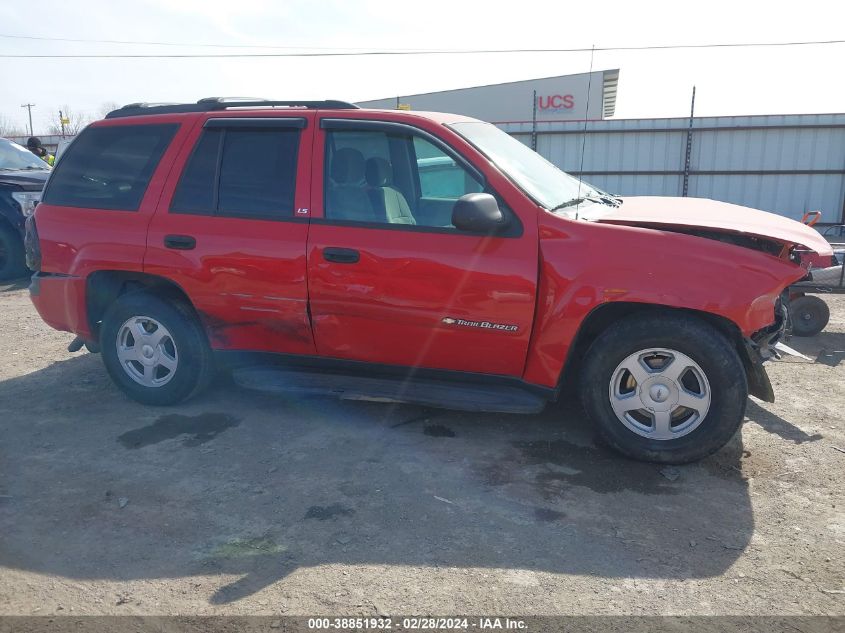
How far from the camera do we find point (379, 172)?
4.27m

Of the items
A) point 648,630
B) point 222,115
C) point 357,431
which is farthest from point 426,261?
point 648,630

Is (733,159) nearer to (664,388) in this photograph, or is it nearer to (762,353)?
(762,353)

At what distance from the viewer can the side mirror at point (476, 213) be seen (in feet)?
11.9

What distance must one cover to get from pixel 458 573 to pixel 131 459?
216cm

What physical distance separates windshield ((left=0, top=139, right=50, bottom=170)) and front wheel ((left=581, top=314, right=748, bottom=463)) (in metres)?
9.76

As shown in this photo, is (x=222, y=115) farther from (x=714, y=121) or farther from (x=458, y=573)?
(x=714, y=121)

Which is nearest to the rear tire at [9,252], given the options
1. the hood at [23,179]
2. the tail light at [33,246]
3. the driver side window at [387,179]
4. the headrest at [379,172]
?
the hood at [23,179]

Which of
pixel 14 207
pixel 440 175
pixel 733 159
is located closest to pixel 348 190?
pixel 440 175

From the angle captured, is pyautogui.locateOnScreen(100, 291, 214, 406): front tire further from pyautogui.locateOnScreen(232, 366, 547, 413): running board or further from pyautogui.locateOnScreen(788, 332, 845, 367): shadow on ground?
pyautogui.locateOnScreen(788, 332, 845, 367): shadow on ground

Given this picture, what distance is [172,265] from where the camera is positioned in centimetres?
443

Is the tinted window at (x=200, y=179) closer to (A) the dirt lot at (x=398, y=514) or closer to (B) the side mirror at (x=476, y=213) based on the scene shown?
(A) the dirt lot at (x=398, y=514)

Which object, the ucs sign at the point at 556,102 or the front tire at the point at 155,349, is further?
the ucs sign at the point at 556,102

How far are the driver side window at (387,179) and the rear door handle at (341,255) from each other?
20 cm

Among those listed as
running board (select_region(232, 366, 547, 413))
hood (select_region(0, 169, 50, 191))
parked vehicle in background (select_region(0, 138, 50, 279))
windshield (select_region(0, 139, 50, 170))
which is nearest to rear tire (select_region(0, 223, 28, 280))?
parked vehicle in background (select_region(0, 138, 50, 279))
